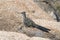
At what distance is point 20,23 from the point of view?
18516 mm

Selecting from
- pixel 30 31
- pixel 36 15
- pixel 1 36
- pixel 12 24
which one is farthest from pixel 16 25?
pixel 36 15

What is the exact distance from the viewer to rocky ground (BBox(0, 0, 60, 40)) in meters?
15.0

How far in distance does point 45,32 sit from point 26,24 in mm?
1494

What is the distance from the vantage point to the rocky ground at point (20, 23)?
49.2 feet

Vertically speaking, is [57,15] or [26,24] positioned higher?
[26,24]

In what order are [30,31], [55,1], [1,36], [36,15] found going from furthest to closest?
[55,1] < [36,15] < [30,31] < [1,36]

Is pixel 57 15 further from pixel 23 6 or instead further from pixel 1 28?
pixel 1 28

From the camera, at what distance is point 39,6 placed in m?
28.5

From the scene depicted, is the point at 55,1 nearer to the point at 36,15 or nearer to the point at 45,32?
the point at 36,15

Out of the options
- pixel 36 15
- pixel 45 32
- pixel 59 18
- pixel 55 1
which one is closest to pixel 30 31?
pixel 45 32

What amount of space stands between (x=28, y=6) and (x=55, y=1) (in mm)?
7252

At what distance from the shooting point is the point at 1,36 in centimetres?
1403

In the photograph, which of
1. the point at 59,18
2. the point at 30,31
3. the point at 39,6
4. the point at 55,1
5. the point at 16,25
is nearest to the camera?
the point at 30,31

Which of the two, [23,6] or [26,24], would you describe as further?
[23,6]
